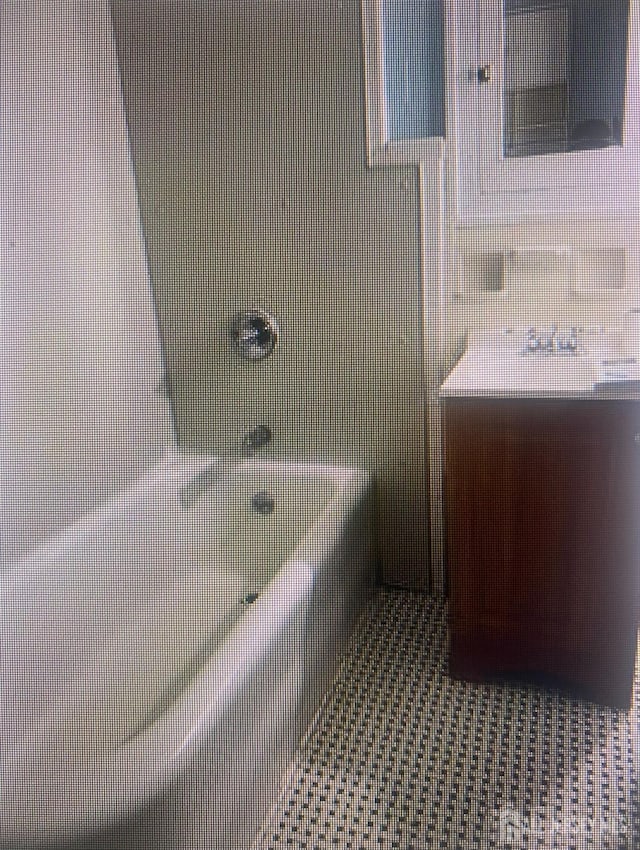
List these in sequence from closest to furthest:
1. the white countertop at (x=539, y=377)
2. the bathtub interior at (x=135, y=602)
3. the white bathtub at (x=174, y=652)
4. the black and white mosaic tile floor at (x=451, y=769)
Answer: the white bathtub at (x=174, y=652), the black and white mosaic tile floor at (x=451, y=769), the white countertop at (x=539, y=377), the bathtub interior at (x=135, y=602)

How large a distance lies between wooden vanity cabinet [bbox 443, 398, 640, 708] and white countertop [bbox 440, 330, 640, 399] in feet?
0.07

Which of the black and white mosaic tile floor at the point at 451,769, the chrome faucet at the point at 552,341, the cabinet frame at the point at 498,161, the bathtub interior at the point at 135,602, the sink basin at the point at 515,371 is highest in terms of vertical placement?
the cabinet frame at the point at 498,161

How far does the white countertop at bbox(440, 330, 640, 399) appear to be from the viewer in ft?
4.48

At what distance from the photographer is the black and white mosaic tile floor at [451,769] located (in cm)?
126

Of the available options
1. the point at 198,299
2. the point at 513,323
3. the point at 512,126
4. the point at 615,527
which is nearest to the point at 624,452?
the point at 615,527

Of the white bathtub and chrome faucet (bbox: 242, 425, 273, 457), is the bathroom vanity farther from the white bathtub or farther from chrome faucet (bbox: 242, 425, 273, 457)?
chrome faucet (bbox: 242, 425, 273, 457)

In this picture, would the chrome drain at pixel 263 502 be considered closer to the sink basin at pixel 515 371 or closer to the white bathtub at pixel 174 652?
the white bathtub at pixel 174 652

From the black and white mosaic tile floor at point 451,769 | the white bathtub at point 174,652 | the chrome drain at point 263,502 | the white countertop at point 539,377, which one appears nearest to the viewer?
the white bathtub at point 174,652

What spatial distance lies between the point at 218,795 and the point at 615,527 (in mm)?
942

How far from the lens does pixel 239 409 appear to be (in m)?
2.12

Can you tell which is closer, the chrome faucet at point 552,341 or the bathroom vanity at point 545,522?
the bathroom vanity at point 545,522

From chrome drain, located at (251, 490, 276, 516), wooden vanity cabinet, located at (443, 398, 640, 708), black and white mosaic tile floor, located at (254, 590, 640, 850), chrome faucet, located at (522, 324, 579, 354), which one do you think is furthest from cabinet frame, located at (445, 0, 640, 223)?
black and white mosaic tile floor, located at (254, 590, 640, 850)

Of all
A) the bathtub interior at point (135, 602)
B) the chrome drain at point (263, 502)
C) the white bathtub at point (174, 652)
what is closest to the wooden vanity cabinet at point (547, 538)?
the white bathtub at point (174, 652)

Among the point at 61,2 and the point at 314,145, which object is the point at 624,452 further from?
the point at 61,2
